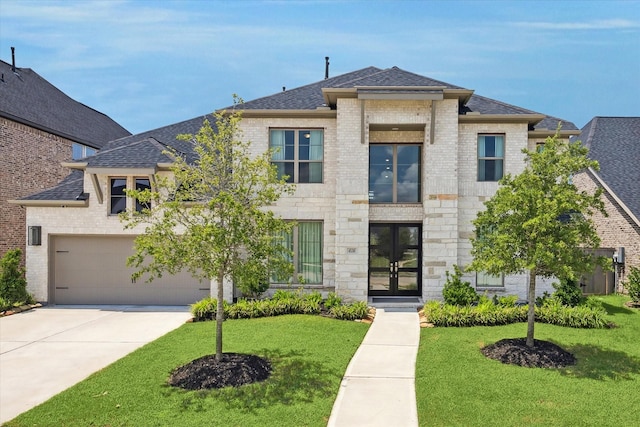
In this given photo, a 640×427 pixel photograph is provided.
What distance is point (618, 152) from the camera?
2094 centimetres

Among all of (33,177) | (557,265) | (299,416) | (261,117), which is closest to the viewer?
(299,416)

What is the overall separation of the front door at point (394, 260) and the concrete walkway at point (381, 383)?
3526 millimetres

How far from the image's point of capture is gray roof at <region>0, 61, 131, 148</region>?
1886 cm

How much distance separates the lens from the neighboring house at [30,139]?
57.3ft

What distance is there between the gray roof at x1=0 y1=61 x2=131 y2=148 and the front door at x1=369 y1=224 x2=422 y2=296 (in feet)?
53.1

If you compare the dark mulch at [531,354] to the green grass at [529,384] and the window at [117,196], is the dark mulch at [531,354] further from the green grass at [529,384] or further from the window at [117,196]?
the window at [117,196]

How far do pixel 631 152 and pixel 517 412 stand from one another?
2005cm

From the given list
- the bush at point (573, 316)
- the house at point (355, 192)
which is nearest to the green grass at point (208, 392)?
the house at point (355, 192)

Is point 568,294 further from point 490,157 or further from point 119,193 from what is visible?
point 119,193

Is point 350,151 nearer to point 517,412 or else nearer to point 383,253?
point 383,253

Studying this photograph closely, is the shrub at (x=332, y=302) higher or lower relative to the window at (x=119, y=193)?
lower

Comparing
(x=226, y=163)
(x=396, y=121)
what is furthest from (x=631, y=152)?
(x=226, y=163)

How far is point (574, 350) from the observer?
942cm

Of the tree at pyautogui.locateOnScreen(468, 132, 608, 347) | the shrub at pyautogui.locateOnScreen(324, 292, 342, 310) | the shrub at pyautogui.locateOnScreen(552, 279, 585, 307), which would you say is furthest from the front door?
the tree at pyautogui.locateOnScreen(468, 132, 608, 347)
